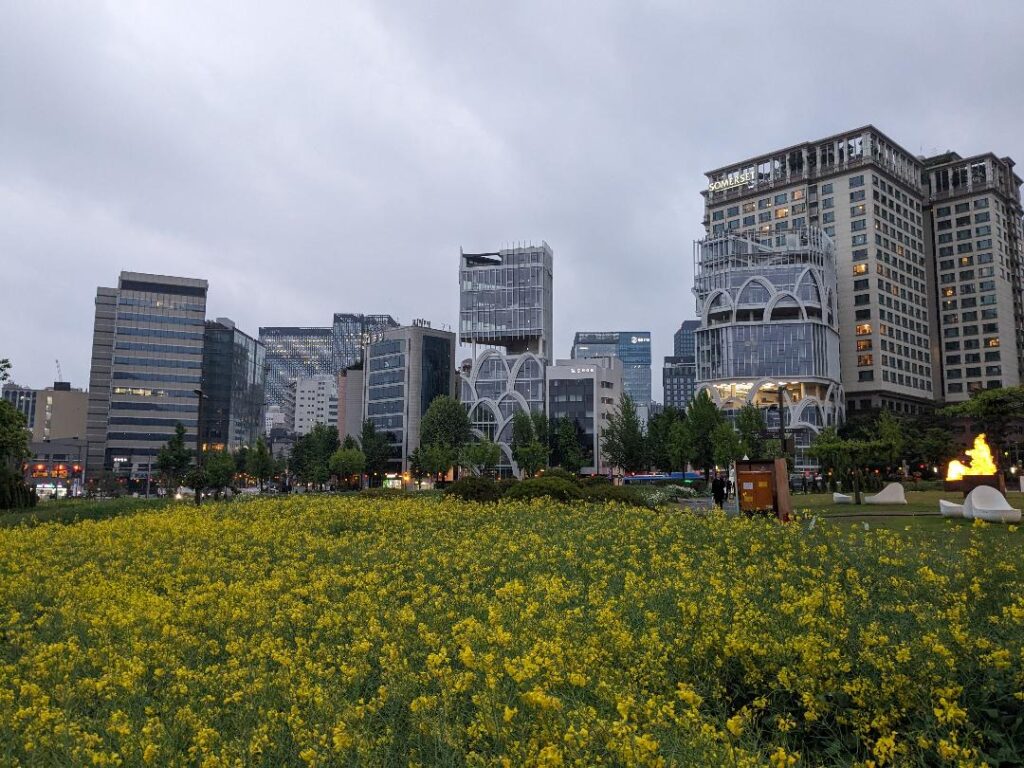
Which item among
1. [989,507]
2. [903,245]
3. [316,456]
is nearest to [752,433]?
[989,507]

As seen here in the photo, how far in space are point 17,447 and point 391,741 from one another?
29.2 m

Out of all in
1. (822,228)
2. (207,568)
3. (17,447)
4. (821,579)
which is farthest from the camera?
(822,228)

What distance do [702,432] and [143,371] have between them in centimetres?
12567

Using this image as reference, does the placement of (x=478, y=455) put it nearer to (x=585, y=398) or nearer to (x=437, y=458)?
(x=437, y=458)

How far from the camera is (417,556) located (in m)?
13.4

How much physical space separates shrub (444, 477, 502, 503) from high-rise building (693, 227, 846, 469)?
84.7 metres

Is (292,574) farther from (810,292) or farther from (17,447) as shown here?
(810,292)

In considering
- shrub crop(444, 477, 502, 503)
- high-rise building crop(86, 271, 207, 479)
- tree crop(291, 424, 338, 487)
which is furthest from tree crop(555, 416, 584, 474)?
high-rise building crop(86, 271, 207, 479)

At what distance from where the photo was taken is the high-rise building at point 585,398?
11500 centimetres

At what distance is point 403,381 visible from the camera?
129875 millimetres

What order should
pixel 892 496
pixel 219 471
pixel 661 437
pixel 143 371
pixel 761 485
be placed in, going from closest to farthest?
pixel 761 485 < pixel 892 496 < pixel 661 437 < pixel 219 471 < pixel 143 371

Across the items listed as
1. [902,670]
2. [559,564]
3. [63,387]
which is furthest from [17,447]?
[63,387]

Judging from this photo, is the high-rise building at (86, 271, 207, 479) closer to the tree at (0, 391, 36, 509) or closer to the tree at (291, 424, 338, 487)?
the tree at (291, 424, 338, 487)

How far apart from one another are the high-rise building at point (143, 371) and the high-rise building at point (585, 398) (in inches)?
3279
